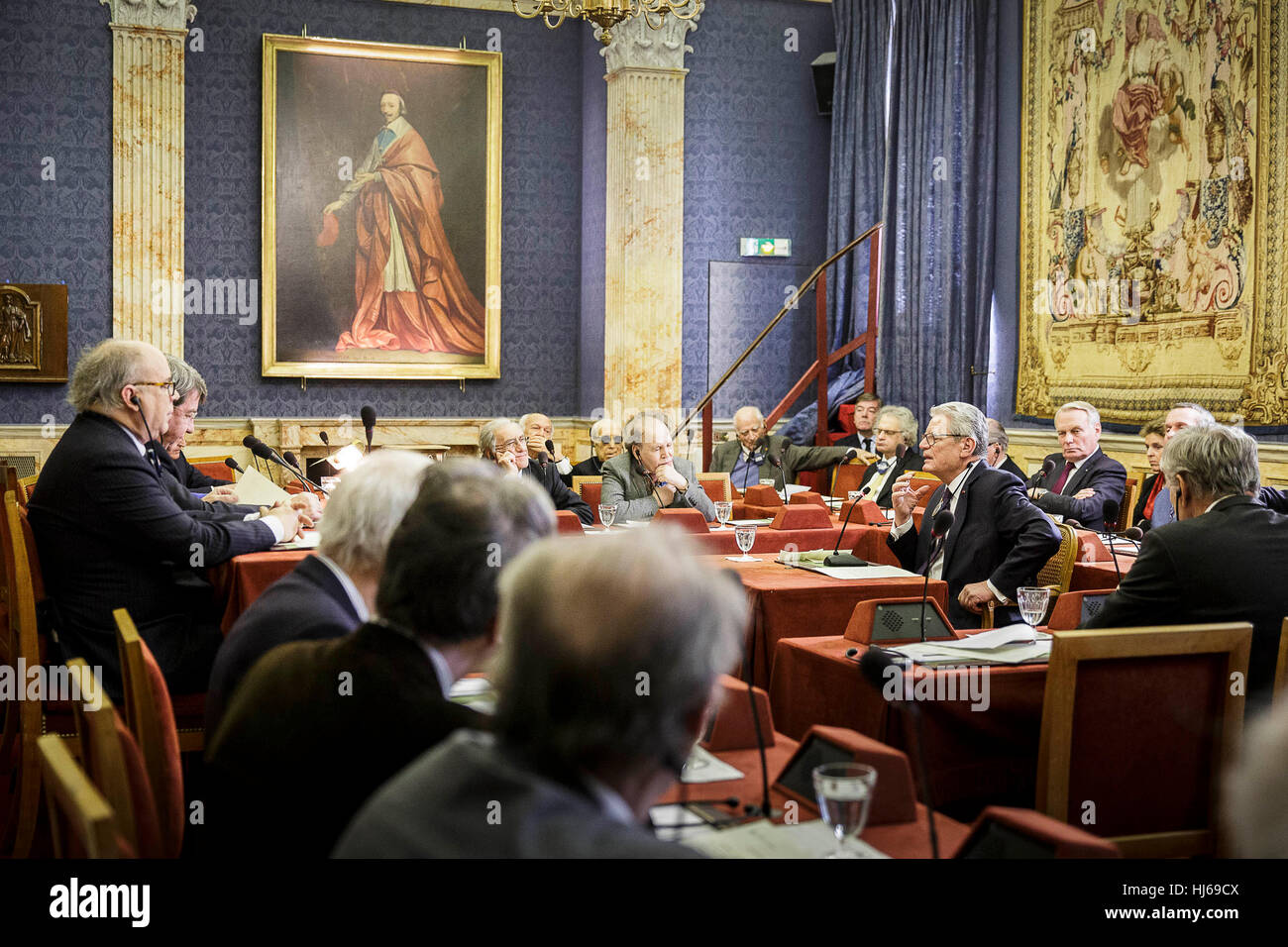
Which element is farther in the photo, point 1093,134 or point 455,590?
point 1093,134

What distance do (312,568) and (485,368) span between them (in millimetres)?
8887

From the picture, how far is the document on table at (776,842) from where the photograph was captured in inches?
72.4

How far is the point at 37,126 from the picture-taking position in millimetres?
9938

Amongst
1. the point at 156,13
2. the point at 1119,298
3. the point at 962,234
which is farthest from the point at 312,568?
the point at 156,13

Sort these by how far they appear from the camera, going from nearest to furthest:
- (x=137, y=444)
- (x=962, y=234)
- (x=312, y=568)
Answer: (x=312, y=568) < (x=137, y=444) < (x=962, y=234)

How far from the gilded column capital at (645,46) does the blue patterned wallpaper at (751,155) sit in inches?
12.5

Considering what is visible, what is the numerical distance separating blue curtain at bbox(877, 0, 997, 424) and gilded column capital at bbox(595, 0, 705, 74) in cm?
182

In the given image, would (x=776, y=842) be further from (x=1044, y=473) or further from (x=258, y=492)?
(x=1044, y=473)

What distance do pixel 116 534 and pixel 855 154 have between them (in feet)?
27.7

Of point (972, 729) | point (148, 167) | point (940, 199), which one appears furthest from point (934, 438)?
point (148, 167)

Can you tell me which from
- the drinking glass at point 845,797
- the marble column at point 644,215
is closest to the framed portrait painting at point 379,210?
the marble column at point 644,215

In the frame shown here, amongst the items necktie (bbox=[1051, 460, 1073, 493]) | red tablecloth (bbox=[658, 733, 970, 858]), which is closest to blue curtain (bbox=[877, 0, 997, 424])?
necktie (bbox=[1051, 460, 1073, 493])

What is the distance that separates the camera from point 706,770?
2.26 meters
